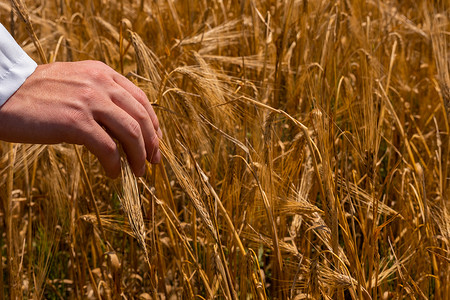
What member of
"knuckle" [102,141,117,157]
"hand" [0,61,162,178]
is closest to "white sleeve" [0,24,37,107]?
"hand" [0,61,162,178]

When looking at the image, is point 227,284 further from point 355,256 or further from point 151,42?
point 151,42

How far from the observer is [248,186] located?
122 centimetres

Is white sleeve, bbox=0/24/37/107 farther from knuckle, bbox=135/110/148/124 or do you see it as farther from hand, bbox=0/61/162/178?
knuckle, bbox=135/110/148/124

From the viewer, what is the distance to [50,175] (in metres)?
1.29

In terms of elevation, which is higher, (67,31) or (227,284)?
(67,31)

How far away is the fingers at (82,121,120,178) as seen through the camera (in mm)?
706

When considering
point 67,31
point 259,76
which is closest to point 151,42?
point 67,31

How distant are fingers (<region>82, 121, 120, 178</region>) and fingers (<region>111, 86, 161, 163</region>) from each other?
43 millimetres

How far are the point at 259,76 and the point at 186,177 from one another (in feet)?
2.57

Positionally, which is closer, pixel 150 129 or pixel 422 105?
pixel 150 129

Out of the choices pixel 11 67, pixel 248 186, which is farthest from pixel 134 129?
pixel 248 186

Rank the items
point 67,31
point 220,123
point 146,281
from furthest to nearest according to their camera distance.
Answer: point 67,31 → point 146,281 → point 220,123

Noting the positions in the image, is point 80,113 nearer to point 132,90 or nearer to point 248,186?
point 132,90

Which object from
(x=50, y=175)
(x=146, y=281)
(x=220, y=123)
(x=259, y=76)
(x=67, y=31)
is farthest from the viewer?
(x=67, y=31)
